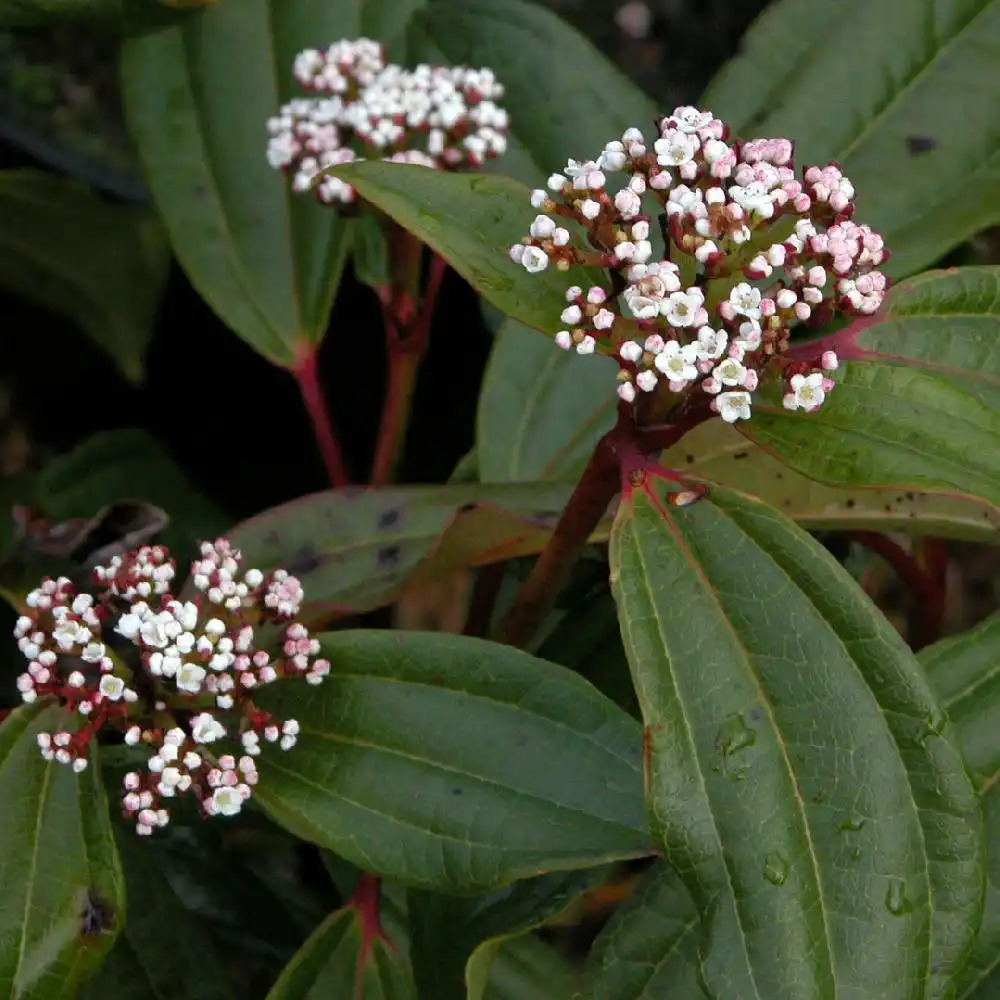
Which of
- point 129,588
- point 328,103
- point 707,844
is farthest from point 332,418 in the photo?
point 707,844

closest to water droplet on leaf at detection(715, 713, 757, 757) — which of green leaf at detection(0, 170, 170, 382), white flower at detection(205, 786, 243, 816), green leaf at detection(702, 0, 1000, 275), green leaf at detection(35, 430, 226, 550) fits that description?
white flower at detection(205, 786, 243, 816)

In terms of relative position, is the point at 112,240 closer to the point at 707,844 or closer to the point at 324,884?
the point at 324,884

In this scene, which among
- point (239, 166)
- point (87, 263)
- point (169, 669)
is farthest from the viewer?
point (87, 263)

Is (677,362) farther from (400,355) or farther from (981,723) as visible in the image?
(400,355)

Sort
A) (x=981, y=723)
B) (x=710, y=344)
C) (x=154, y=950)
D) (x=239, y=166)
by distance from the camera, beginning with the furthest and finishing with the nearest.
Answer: (x=239, y=166)
(x=154, y=950)
(x=981, y=723)
(x=710, y=344)

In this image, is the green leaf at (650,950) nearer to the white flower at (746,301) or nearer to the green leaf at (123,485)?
the white flower at (746,301)

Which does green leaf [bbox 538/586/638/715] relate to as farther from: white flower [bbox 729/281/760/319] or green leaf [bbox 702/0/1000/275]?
white flower [bbox 729/281/760/319]

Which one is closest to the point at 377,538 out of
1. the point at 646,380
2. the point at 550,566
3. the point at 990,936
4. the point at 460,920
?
the point at 550,566

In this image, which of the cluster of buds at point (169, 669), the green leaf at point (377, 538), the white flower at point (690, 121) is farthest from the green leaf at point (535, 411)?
the white flower at point (690, 121)
